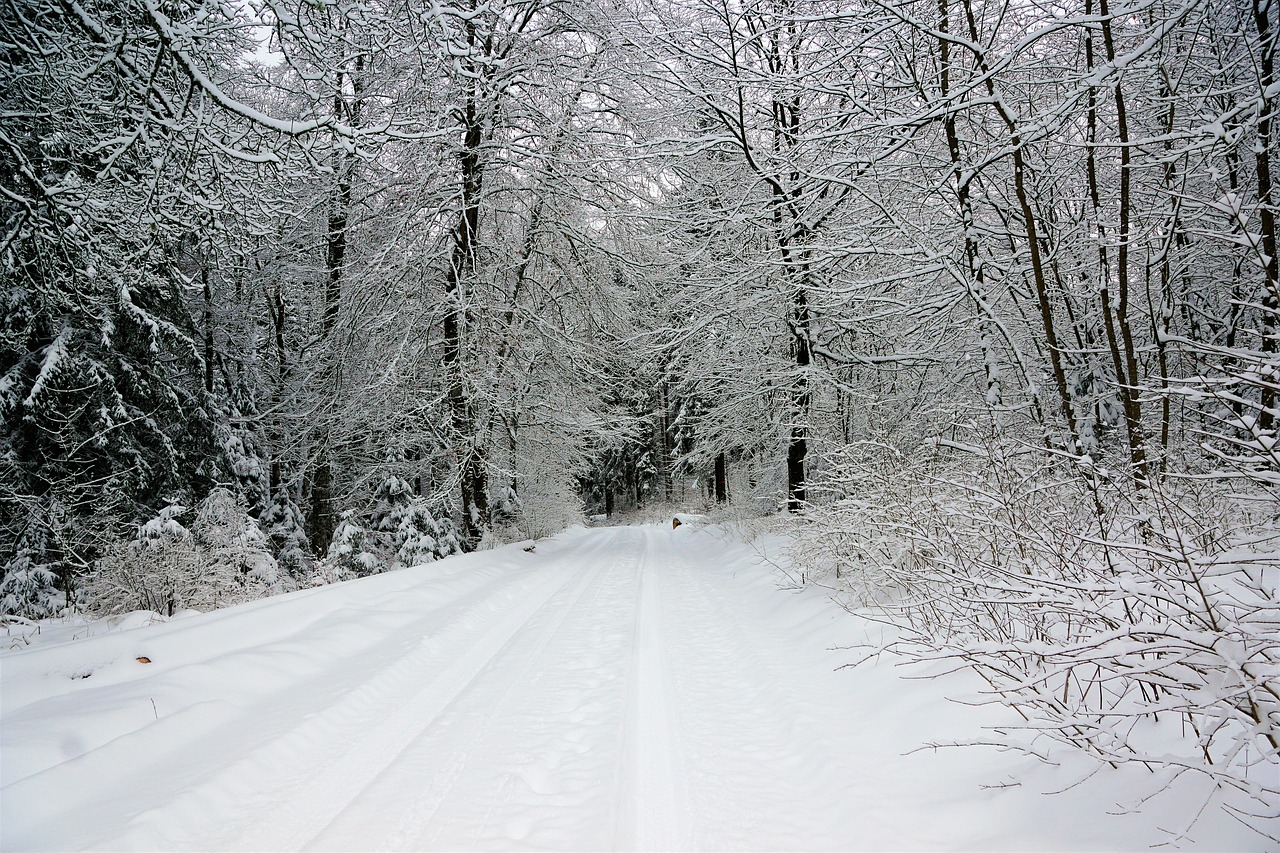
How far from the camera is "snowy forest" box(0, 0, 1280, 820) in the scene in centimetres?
299

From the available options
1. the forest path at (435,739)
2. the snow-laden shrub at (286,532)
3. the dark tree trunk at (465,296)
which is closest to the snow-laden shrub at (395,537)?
the dark tree trunk at (465,296)

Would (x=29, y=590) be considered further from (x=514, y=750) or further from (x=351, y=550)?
(x=514, y=750)

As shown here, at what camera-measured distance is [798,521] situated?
27.5 feet

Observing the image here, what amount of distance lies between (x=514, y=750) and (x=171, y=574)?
20.8 ft

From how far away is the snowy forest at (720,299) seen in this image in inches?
118

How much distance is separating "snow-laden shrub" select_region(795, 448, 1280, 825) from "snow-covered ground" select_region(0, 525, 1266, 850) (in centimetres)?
27

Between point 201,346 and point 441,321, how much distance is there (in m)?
7.03

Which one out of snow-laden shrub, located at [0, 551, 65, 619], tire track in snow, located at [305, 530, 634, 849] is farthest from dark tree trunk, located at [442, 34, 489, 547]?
tire track in snow, located at [305, 530, 634, 849]

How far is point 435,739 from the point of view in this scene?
346 cm

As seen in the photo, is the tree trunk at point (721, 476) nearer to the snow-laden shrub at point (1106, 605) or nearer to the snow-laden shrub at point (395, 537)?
the snow-laden shrub at point (395, 537)

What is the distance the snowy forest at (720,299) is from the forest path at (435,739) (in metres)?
1.23

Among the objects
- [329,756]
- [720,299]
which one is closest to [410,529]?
[720,299]

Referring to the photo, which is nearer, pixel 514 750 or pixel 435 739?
pixel 514 750

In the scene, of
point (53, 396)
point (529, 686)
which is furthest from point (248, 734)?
point (53, 396)
